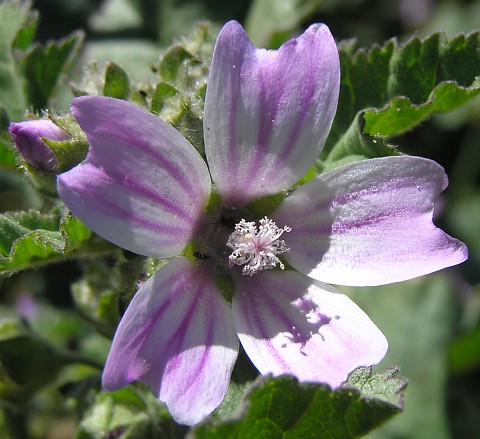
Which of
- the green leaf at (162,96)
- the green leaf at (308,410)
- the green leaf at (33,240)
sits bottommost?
the green leaf at (308,410)

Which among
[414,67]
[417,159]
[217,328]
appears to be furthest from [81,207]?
[414,67]

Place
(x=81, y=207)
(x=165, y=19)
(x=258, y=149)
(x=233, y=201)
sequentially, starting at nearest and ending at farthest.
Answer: (x=81, y=207)
(x=258, y=149)
(x=233, y=201)
(x=165, y=19)

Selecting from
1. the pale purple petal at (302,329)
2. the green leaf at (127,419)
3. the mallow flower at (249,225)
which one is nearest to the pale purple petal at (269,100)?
the mallow flower at (249,225)

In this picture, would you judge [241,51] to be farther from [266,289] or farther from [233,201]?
[266,289]

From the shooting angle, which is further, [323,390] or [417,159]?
[417,159]

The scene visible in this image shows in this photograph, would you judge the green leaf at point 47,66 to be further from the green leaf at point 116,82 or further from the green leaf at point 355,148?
the green leaf at point 355,148

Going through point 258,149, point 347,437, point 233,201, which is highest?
point 258,149

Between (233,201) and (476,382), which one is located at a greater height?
(233,201)

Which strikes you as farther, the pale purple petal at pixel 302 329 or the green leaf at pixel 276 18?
the green leaf at pixel 276 18
